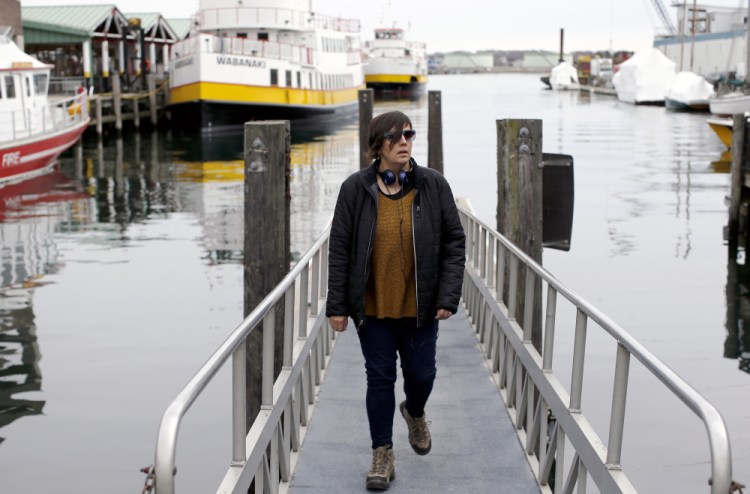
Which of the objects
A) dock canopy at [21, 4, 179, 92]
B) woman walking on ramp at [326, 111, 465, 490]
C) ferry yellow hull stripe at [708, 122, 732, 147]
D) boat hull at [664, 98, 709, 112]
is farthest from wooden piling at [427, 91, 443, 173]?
boat hull at [664, 98, 709, 112]

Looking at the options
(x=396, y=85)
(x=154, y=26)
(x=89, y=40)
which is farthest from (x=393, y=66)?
(x=89, y=40)

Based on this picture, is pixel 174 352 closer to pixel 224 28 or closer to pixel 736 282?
pixel 736 282

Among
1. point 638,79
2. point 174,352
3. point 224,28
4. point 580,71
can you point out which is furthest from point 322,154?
point 580,71

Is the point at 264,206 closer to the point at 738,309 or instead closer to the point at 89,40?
the point at 738,309

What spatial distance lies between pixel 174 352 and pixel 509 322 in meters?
5.50

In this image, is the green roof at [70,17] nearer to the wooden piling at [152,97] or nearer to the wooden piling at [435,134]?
the wooden piling at [152,97]

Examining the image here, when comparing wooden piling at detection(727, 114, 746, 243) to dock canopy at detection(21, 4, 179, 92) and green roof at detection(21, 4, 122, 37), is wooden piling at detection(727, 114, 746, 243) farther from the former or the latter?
green roof at detection(21, 4, 122, 37)

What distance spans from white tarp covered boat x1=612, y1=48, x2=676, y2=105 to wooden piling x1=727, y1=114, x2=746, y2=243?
72214 millimetres

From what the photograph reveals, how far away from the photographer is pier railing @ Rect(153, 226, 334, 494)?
2.99 meters

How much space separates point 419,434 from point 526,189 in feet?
10.6

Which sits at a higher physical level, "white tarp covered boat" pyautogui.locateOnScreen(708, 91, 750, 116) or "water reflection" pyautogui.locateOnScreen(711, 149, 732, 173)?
"white tarp covered boat" pyautogui.locateOnScreen(708, 91, 750, 116)

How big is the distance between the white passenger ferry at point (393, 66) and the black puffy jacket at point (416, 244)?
92.5 meters

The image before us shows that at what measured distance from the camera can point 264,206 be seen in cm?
672

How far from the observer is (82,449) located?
29.2 ft
